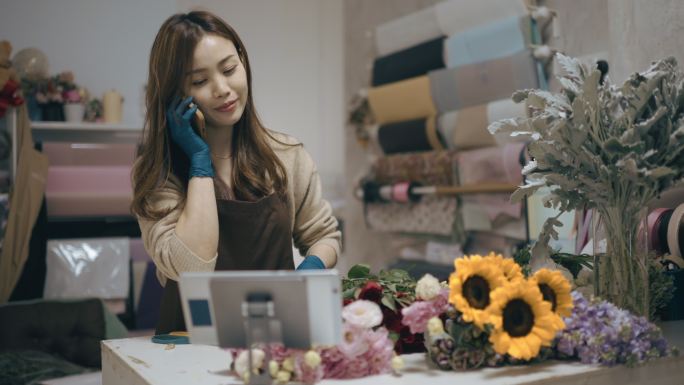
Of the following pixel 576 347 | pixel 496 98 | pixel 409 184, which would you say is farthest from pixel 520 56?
pixel 576 347

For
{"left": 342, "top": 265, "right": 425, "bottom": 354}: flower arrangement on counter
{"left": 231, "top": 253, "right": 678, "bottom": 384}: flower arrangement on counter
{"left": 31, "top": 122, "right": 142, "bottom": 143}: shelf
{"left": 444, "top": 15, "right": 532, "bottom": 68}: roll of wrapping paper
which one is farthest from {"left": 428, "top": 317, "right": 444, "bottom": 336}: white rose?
{"left": 31, "top": 122, "right": 142, "bottom": 143}: shelf

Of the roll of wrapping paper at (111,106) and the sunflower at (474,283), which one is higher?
the roll of wrapping paper at (111,106)

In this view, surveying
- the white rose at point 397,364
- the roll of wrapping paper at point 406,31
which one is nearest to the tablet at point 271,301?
the white rose at point 397,364

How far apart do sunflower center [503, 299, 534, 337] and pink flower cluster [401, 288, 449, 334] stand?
0.11 m

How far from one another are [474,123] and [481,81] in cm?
20

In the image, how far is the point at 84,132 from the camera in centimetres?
450

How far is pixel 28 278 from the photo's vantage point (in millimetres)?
3922

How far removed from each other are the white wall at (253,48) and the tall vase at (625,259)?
12.0 feet

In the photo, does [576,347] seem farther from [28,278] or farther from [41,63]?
[41,63]

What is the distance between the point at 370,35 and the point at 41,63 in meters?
1.91

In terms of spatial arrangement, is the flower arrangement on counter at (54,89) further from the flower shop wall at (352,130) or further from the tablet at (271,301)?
the tablet at (271,301)

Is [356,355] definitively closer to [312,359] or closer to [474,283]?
[312,359]

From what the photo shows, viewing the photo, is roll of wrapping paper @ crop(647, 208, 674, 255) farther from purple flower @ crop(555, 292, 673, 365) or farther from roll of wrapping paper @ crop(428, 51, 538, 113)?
roll of wrapping paper @ crop(428, 51, 538, 113)

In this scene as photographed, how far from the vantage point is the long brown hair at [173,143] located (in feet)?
5.35
